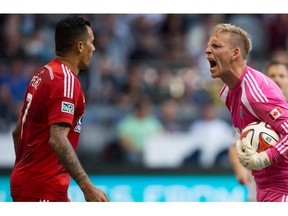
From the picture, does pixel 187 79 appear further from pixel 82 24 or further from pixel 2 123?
pixel 82 24

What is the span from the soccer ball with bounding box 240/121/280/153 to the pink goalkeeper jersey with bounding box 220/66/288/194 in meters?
0.05

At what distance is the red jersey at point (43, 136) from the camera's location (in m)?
6.97

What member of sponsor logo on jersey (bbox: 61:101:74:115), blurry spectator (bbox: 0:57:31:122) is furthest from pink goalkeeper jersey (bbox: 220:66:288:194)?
blurry spectator (bbox: 0:57:31:122)

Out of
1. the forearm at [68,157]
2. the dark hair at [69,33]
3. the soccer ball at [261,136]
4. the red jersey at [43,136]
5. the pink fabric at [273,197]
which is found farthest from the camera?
the pink fabric at [273,197]

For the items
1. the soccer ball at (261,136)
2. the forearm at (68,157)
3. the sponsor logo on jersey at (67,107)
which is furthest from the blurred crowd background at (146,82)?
the forearm at (68,157)

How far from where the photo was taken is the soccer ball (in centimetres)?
736

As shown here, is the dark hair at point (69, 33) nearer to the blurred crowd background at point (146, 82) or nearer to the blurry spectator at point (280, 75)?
the blurry spectator at point (280, 75)

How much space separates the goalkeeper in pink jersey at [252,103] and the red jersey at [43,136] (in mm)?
1255

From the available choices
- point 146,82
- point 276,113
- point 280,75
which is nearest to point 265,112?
point 276,113

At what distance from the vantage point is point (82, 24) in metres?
7.25

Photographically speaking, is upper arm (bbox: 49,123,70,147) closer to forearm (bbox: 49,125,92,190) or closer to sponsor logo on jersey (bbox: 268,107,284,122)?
forearm (bbox: 49,125,92,190)
